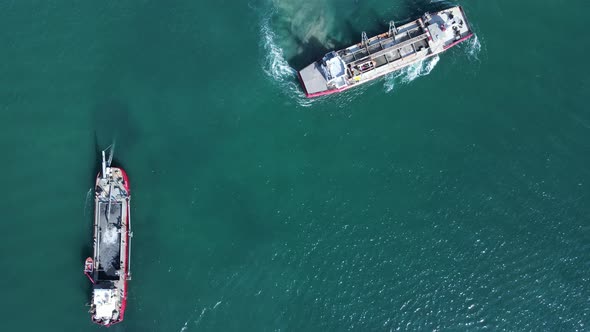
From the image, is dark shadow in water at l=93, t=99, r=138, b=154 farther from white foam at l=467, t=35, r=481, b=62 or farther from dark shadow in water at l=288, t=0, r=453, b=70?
white foam at l=467, t=35, r=481, b=62

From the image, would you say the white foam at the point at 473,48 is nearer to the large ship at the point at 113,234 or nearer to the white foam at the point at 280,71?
the white foam at the point at 280,71

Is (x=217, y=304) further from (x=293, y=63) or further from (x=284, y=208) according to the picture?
(x=293, y=63)

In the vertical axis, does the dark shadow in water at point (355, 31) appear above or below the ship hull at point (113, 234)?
above

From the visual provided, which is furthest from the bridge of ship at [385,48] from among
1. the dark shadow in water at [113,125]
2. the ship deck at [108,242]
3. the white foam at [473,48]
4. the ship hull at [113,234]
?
the ship deck at [108,242]

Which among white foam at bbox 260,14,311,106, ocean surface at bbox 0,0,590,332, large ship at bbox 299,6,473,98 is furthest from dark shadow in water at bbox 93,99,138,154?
large ship at bbox 299,6,473,98

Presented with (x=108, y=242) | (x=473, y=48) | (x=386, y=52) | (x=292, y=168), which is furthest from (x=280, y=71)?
(x=108, y=242)

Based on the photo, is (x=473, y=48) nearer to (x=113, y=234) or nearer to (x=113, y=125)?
(x=113, y=125)
